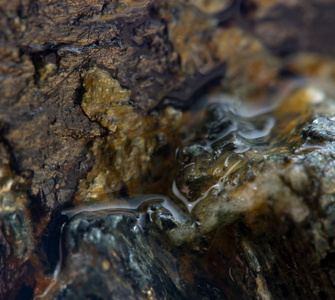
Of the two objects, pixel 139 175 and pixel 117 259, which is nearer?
pixel 117 259

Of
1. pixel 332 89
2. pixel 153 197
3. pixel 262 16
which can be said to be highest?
pixel 262 16

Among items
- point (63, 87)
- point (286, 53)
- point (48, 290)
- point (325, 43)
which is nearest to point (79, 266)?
point (48, 290)

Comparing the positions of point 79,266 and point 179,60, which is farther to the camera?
point 179,60

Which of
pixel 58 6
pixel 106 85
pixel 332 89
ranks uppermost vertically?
pixel 58 6

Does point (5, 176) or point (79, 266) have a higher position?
point (5, 176)

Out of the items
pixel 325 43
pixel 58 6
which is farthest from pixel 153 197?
pixel 325 43

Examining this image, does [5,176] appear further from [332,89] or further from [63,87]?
[332,89]

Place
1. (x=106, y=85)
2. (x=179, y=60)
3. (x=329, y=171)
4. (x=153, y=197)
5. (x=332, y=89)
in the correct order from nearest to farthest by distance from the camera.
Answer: (x=329, y=171)
(x=106, y=85)
(x=153, y=197)
(x=179, y=60)
(x=332, y=89)

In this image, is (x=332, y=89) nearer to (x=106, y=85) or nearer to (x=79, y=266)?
(x=106, y=85)

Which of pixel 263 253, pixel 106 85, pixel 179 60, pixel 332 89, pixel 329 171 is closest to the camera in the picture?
pixel 329 171
